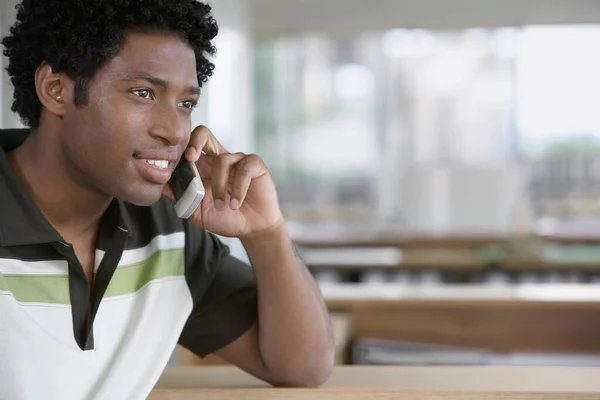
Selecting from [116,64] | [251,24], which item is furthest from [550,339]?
[251,24]

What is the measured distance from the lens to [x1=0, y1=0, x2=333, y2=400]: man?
1.23m

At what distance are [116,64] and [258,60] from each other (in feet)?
23.0

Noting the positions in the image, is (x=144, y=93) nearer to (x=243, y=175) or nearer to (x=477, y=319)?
(x=243, y=175)

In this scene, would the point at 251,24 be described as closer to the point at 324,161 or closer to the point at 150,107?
the point at 324,161

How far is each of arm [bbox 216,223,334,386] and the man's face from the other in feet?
0.85

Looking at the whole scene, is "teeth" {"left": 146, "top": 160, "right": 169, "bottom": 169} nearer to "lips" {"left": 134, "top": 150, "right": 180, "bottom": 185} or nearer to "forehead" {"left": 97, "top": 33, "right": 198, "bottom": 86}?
"lips" {"left": 134, "top": 150, "right": 180, "bottom": 185}

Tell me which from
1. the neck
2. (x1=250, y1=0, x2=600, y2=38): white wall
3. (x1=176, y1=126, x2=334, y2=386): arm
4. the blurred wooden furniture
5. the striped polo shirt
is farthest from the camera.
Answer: (x1=250, y1=0, x2=600, y2=38): white wall

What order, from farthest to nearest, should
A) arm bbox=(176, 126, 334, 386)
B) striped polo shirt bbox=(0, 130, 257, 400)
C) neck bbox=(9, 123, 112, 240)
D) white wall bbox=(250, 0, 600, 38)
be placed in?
white wall bbox=(250, 0, 600, 38), arm bbox=(176, 126, 334, 386), neck bbox=(9, 123, 112, 240), striped polo shirt bbox=(0, 130, 257, 400)

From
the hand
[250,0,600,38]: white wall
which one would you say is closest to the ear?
the hand

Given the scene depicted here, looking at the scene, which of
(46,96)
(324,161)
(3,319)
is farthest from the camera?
(324,161)

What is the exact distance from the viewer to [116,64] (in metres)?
1.24

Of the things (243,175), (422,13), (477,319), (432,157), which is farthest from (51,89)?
(432,157)

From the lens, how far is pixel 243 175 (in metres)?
1.37

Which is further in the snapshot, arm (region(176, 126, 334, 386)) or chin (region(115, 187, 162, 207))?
arm (region(176, 126, 334, 386))
